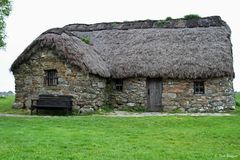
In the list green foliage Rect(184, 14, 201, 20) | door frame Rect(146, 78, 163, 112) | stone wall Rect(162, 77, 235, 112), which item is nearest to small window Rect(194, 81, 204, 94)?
stone wall Rect(162, 77, 235, 112)

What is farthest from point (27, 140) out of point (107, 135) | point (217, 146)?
point (217, 146)

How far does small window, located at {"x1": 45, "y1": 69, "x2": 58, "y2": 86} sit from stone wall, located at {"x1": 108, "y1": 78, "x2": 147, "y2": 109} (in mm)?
4213

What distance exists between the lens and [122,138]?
15641mm

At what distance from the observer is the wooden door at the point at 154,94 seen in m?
29.4

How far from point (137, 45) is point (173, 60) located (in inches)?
135

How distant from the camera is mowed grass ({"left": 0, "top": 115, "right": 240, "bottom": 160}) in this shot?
12156 mm

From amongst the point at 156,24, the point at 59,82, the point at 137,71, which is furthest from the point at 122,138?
the point at 156,24

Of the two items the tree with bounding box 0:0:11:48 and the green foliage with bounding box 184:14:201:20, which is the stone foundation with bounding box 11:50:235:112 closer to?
the tree with bounding box 0:0:11:48

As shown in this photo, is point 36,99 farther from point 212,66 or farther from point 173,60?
point 212,66

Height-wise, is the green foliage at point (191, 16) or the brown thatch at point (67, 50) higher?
the green foliage at point (191, 16)

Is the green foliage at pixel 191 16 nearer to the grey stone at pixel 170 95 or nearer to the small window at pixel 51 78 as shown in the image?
the grey stone at pixel 170 95

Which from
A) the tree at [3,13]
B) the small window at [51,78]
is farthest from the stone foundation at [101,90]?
the tree at [3,13]

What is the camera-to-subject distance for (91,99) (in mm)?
27188

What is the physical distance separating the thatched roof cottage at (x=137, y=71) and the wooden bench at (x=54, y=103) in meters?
0.63
